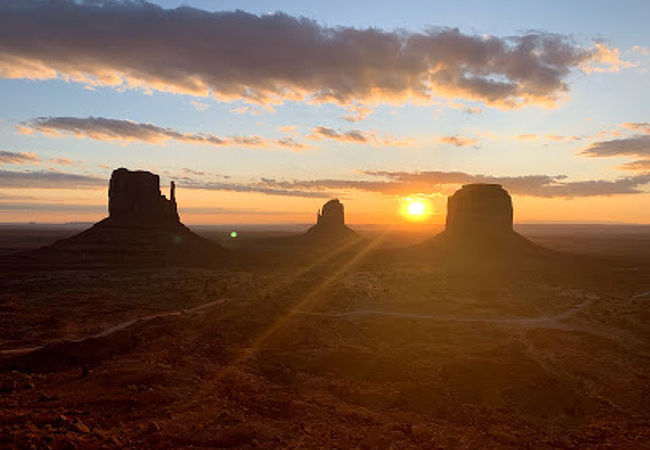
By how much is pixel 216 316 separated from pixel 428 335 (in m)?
17.2

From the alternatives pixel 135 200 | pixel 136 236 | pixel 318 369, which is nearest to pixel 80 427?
pixel 318 369

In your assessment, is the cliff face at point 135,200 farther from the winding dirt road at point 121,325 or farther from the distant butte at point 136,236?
the winding dirt road at point 121,325

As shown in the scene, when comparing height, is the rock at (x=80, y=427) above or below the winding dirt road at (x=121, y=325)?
above

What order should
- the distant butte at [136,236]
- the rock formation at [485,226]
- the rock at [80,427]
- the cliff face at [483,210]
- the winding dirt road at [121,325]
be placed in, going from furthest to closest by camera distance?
1. the cliff face at [483,210]
2. the rock formation at [485,226]
3. the distant butte at [136,236]
4. the winding dirt road at [121,325]
5. the rock at [80,427]

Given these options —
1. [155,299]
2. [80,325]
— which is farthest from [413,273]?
[80,325]

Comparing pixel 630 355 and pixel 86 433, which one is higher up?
pixel 86 433

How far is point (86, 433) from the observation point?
43.4ft

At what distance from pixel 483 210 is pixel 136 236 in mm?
66182

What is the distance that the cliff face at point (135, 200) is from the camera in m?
79.0

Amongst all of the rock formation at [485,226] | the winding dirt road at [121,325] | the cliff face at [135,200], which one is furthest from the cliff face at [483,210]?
the cliff face at [135,200]

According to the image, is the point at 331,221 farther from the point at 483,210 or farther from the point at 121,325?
the point at 121,325

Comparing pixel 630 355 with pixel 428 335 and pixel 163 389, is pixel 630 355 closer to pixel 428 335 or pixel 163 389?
pixel 428 335

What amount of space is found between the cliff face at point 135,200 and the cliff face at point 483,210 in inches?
2356

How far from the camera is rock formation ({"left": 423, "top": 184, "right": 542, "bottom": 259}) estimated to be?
8556cm
